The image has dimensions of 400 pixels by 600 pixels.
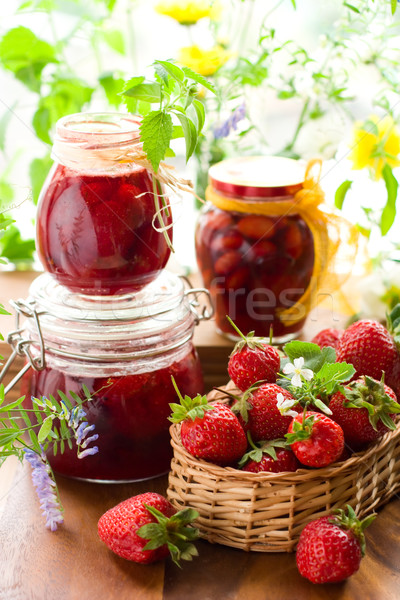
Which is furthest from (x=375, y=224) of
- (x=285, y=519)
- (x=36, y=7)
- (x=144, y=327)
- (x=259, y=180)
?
(x=36, y=7)

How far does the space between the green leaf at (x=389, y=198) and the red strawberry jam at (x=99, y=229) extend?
15.9 inches

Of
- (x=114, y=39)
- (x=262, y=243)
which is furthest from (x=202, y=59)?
(x=262, y=243)

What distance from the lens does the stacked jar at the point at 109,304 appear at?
87 cm

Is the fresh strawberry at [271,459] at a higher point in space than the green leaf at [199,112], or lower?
lower

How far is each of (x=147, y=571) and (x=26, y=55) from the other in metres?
0.91

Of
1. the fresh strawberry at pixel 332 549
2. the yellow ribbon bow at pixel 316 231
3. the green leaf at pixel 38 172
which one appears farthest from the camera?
the green leaf at pixel 38 172

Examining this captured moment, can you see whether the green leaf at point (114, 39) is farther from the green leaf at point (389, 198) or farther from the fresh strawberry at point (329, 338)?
the fresh strawberry at point (329, 338)

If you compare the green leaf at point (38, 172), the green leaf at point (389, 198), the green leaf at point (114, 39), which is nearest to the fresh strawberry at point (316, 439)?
the green leaf at point (389, 198)

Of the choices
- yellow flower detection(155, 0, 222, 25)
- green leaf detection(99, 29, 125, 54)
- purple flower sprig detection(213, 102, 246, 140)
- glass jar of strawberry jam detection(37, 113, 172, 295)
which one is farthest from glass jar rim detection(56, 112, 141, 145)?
green leaf detection(99, 29, 125, 54)

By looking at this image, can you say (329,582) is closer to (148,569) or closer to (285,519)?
(285,519)

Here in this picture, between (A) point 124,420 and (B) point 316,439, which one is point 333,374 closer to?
(B) point 316,439

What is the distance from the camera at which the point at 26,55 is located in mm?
1288

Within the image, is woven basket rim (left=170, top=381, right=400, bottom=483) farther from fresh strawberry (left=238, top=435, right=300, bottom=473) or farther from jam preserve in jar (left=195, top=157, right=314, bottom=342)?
jam preserve in jar (left=195, top=157, right=314, bottom=342)

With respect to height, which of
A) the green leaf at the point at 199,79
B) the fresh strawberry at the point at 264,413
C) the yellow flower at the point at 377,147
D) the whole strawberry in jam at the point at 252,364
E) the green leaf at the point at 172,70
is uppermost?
the green leaf at the point at 172,70
